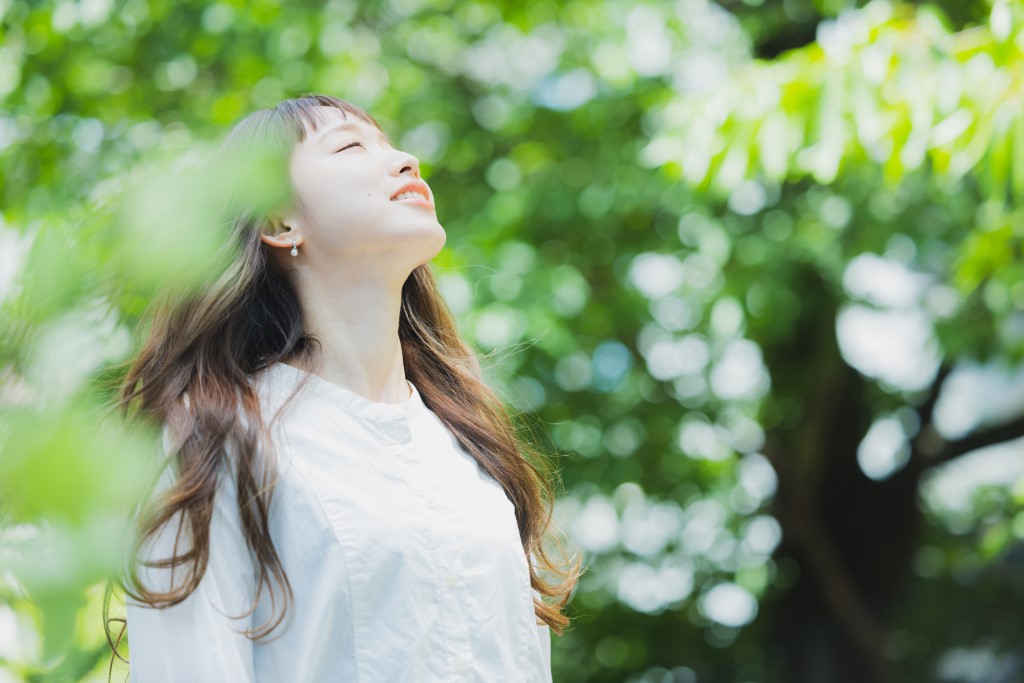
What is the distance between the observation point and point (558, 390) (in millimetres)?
4152

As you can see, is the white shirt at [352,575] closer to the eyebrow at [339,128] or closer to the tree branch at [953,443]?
the eyebrow at [339,128]

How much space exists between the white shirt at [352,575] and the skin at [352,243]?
0.07 metres

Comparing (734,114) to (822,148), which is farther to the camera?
(734,114)

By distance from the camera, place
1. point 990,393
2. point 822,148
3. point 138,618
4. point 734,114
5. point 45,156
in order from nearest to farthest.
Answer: point 138,618
point 822,148
point 734,114
point 45,156
point 990,393

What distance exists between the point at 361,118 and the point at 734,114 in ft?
4.59

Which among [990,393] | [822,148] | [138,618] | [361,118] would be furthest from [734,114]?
[990,393]

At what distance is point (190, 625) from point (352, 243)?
550mm

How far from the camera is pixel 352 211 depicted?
153 centimetres

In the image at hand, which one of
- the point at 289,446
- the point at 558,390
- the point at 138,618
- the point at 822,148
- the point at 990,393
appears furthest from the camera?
the point at 990,393

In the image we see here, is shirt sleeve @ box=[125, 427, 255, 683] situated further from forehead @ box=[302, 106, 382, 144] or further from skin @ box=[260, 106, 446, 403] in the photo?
forehead @ box=[302, 106, 382, 144]

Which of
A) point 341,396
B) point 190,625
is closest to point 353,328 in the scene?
point 341,396

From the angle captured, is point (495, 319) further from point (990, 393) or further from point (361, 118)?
point (990, 393)

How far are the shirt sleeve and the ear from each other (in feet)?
1.27

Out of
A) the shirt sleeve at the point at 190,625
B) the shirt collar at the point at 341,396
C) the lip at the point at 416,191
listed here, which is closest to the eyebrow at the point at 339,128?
the lip at the point at 416,191
